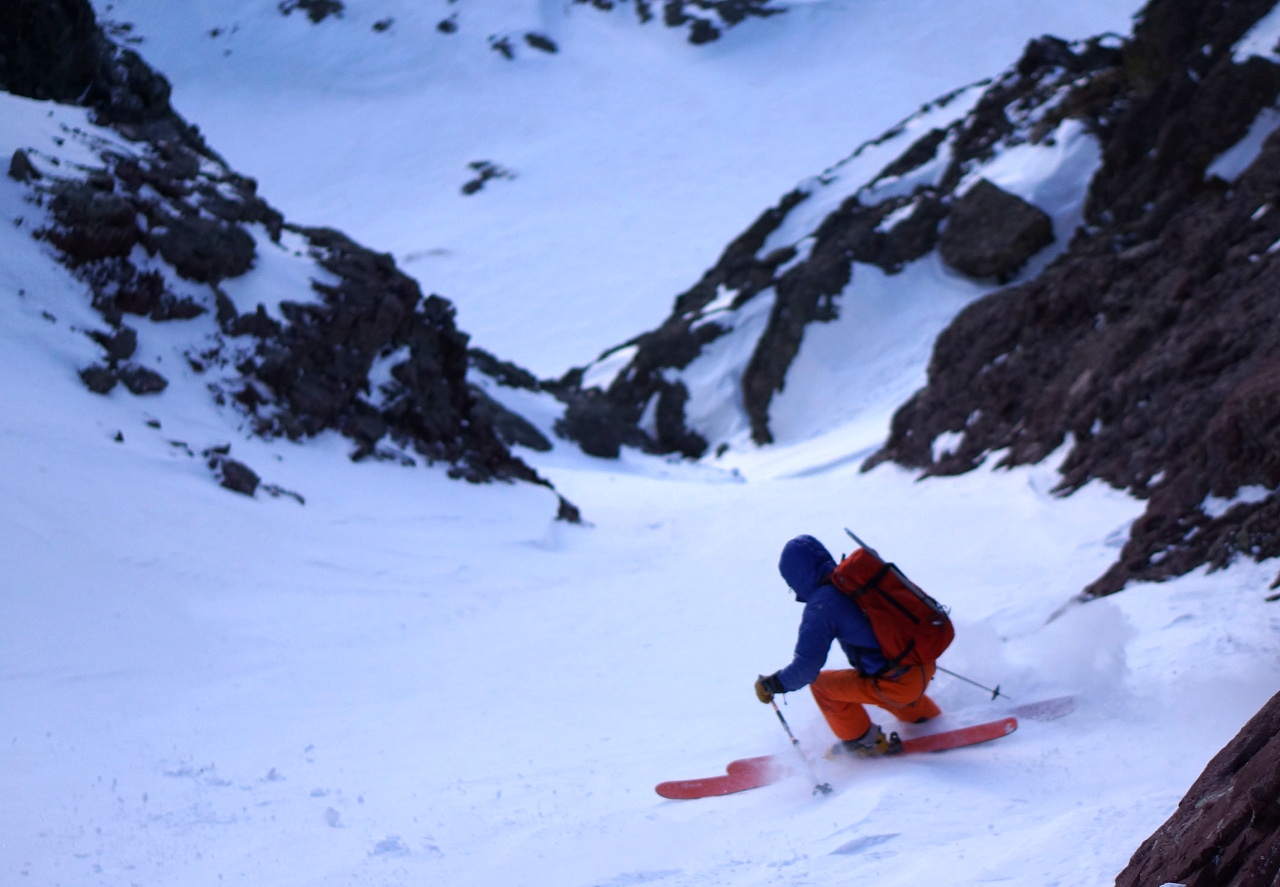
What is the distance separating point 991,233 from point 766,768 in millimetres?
23004

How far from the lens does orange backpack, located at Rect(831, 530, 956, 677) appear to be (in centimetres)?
428

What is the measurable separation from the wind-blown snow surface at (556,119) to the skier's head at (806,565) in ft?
114

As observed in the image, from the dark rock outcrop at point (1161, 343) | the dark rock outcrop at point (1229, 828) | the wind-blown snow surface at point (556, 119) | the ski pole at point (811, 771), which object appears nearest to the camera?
the dark rock outcrop at point (1229, 828)

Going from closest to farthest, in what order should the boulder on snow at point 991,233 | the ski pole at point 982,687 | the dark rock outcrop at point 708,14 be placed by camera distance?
1. the ski pole at point 982,687
2. the boulder on snow at point 991,233
3. the dark rock outcrop at point 708,14

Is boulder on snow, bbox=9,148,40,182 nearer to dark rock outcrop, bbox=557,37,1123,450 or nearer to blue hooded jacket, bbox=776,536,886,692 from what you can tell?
blue hooded jacket, bbox=776,536,886,692

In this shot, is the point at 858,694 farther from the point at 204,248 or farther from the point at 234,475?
the point at 204,248

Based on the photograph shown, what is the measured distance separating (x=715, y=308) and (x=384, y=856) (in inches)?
1112

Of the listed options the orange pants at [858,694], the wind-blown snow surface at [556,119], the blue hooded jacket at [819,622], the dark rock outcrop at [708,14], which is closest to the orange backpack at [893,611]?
the blue hooded jacket at [819,622]

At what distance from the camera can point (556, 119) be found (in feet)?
241

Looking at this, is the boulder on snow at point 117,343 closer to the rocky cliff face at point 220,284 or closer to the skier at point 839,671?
the rocky cliff face at point 220,284

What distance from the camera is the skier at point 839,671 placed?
4.34 metres

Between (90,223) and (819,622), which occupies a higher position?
(819,622)

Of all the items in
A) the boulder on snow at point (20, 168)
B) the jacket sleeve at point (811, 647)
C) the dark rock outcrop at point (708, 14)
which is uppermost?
the dark rock outcrop at point (708, 14)

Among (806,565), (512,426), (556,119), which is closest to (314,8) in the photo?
(556,119)
